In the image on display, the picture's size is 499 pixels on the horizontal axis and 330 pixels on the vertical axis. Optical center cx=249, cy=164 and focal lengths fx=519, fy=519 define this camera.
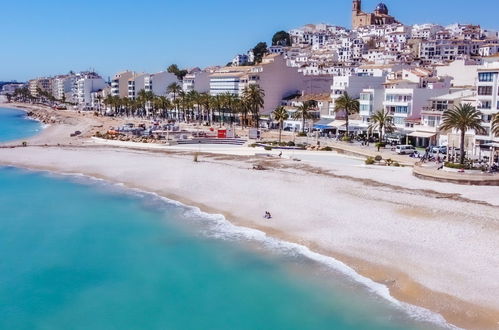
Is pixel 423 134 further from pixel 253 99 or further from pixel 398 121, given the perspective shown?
pixel 253 99

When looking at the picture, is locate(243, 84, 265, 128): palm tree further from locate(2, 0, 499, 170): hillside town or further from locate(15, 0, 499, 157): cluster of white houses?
locate(15, 0, 499, 157): cluster of white houses

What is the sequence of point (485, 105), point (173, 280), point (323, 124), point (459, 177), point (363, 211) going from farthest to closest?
point (323, 124) < point (485, 105) < point (459, 177) < point (363, 211) < point (173, 280)

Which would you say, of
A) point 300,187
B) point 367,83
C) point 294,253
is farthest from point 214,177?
point 367,83

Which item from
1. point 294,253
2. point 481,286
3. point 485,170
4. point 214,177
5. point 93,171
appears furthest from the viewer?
point 93,171

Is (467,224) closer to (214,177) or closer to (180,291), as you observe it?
(180,291)

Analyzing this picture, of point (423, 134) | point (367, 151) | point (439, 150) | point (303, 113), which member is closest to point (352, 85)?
point (303, 113)

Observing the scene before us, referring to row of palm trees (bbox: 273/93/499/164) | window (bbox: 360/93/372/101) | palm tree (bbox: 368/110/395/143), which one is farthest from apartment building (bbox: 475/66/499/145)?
window (bbox: 360/93/372/101)
